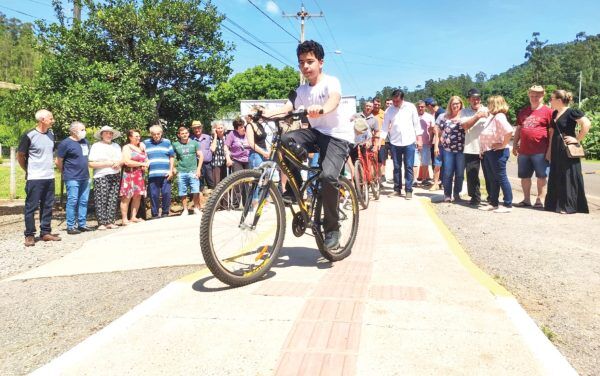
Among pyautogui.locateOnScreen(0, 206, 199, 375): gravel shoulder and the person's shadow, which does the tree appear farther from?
the person's shadow

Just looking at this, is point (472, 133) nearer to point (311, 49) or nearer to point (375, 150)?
point (375, 150)

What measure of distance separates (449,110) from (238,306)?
7029mm

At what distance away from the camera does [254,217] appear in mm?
3621

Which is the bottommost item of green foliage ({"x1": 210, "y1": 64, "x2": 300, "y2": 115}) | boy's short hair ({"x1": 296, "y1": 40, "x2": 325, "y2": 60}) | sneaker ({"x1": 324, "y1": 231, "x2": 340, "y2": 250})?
sneaker ({"x1": 324, "y1": 231, "x2": 340, "y2": 250})

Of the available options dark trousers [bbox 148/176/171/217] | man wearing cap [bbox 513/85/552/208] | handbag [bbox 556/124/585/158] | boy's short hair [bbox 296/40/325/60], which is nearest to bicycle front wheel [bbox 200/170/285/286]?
boy's short hair [bbox 296/40/325/60]

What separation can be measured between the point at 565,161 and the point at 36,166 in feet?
27.6

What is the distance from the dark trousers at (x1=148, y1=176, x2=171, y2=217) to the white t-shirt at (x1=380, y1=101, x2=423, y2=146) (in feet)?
14.8

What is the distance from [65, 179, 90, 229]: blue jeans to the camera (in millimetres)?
7551

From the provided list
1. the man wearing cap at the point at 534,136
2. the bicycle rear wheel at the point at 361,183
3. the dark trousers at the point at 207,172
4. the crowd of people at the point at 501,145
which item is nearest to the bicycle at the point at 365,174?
the bicycle rear wheel at the point at 361,183

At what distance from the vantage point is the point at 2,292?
441 centimetres

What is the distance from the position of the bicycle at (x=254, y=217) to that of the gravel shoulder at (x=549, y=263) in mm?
1914

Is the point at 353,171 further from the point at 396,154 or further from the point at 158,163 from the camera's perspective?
the point at 158,163

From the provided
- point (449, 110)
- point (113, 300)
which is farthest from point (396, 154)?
point (113, 300)

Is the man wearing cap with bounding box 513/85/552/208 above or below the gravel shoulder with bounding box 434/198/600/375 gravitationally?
above
